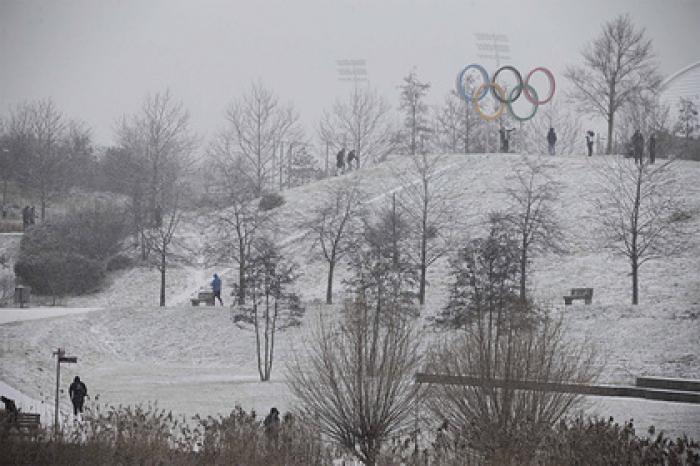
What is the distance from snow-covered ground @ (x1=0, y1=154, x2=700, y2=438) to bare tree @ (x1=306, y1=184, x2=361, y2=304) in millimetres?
941

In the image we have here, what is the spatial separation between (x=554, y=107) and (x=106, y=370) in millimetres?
51257

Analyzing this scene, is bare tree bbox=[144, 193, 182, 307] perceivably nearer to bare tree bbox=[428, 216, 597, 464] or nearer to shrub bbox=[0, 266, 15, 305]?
shrub bbox=[0, 266, 15, 305]

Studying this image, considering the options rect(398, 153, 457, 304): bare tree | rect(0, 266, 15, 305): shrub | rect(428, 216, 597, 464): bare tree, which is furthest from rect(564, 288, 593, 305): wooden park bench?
rect(0, 266, 15, 305): shrub

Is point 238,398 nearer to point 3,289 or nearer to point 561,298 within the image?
point 561,298

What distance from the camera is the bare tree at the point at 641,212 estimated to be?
38.8 m

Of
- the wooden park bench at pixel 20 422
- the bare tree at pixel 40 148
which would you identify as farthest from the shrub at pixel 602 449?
the bare tree at pixel 40 148

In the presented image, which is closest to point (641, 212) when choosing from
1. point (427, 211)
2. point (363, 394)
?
point (427, 211)

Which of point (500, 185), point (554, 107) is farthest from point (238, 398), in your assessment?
point (554, 107)

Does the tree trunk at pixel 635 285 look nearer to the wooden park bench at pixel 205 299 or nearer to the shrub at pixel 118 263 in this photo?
the wooden park bench at pixel 205 299

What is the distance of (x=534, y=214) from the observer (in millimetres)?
40656

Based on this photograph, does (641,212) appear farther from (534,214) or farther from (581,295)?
(581,295)

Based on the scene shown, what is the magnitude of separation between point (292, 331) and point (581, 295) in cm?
1041

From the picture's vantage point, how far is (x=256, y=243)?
44.3 metres

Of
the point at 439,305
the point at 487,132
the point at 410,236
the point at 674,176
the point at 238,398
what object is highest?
the point at 487,132
